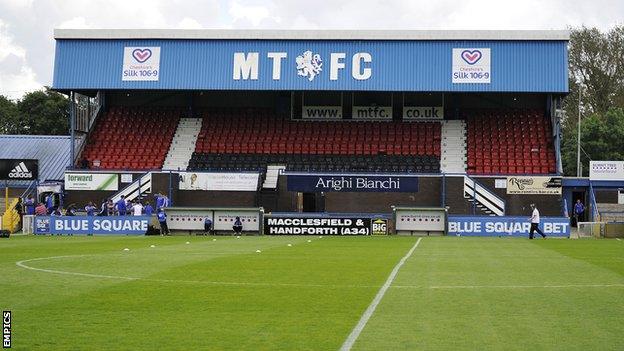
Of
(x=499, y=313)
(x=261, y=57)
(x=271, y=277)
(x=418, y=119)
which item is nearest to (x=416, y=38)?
(x=418, y=119)

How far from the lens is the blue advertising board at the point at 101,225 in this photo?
156ft

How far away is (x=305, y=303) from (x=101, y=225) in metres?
34.6

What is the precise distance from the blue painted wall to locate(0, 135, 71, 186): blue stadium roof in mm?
6675

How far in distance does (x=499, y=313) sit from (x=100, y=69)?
162ft

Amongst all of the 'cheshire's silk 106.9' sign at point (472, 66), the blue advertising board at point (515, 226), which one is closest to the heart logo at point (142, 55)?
the 'cheshire's silk 106.9' sign at point (472, 66)

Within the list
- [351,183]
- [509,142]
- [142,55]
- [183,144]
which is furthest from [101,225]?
[509,142]

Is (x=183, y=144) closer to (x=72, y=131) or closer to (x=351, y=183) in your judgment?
(x=72, y=131)

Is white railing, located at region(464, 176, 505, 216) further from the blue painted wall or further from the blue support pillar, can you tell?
the blue support pillar

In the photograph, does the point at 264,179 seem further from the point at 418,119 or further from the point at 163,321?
the point at 163,321

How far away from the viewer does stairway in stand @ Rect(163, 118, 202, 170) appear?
57469 mm

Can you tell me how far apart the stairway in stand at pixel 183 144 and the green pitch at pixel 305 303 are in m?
31.1

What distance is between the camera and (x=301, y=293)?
16.5m

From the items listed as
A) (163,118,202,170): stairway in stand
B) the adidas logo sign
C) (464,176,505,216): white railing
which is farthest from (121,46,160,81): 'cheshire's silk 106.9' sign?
(464,176,505,216): white railing

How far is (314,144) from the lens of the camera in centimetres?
5875
